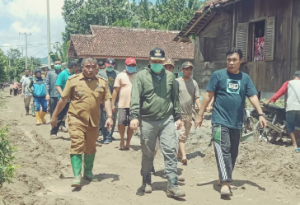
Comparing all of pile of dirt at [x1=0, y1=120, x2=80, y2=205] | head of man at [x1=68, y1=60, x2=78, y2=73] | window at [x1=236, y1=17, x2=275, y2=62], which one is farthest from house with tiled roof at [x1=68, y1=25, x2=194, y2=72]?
pile of dirt at [x1=0, y1=120, x2=80, y2=205]

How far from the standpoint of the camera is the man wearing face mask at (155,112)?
532cm

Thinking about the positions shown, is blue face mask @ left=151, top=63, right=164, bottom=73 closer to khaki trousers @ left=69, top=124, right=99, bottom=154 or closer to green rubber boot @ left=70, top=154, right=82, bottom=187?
khaki trousers @ left=69, top=124, right=99, bottom=154

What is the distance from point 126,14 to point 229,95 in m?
48.9

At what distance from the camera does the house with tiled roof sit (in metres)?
30.7

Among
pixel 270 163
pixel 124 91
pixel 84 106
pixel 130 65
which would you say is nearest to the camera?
pixel 84 106

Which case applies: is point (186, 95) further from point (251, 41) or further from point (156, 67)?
point (251, 41)

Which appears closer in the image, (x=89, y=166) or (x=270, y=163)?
(x=89, y=166)

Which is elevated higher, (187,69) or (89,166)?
(187,69)

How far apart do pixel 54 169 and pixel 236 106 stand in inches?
131

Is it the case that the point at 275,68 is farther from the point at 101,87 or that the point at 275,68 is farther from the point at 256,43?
the point at 101,87

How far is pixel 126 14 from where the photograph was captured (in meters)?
52.8

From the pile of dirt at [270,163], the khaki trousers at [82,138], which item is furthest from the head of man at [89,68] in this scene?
the pile of dirt at [270,163]

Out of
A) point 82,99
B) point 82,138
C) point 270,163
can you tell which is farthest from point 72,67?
point 270,163

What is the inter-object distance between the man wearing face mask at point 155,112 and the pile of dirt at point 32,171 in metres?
1.23
